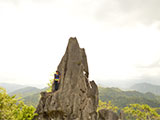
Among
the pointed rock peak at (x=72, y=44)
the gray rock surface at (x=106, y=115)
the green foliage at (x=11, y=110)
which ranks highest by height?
the pointed rock peak at (x=72, y=44)

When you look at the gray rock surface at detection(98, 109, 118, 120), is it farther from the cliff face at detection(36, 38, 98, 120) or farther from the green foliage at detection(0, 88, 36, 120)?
the green foliage at detection(0, 88, 36, 120)

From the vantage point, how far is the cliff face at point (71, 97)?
54.4 ft

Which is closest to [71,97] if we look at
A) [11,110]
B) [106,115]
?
[11,110]

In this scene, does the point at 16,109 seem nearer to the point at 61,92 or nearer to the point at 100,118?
the point at 61,92

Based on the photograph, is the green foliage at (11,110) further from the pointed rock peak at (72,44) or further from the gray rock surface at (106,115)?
the gray rock surface at (106,115)

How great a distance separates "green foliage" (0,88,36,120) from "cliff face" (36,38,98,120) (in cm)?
143

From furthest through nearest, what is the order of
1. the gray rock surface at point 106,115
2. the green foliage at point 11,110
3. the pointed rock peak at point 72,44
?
the gray rock surface at point 106,115, the pointed rock peak at point 72,44, the green foliage at point 11,110

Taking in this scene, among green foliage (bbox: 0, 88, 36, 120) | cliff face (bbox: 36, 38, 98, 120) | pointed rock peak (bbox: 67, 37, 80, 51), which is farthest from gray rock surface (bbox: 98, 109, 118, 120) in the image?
pointed rock peak (bbox: 67, 37, 80, 51)

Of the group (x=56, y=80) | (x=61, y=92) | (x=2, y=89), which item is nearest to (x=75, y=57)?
(x=56, y=80)

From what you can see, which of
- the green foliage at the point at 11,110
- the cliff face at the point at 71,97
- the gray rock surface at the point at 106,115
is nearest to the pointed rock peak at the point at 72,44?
the cliff face at the point at 71,97

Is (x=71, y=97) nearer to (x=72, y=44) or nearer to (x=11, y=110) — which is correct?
(x=11, y=110)

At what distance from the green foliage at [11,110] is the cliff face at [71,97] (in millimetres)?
1425

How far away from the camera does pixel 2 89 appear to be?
14.2 meters

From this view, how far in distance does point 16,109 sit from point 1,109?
109 inches
